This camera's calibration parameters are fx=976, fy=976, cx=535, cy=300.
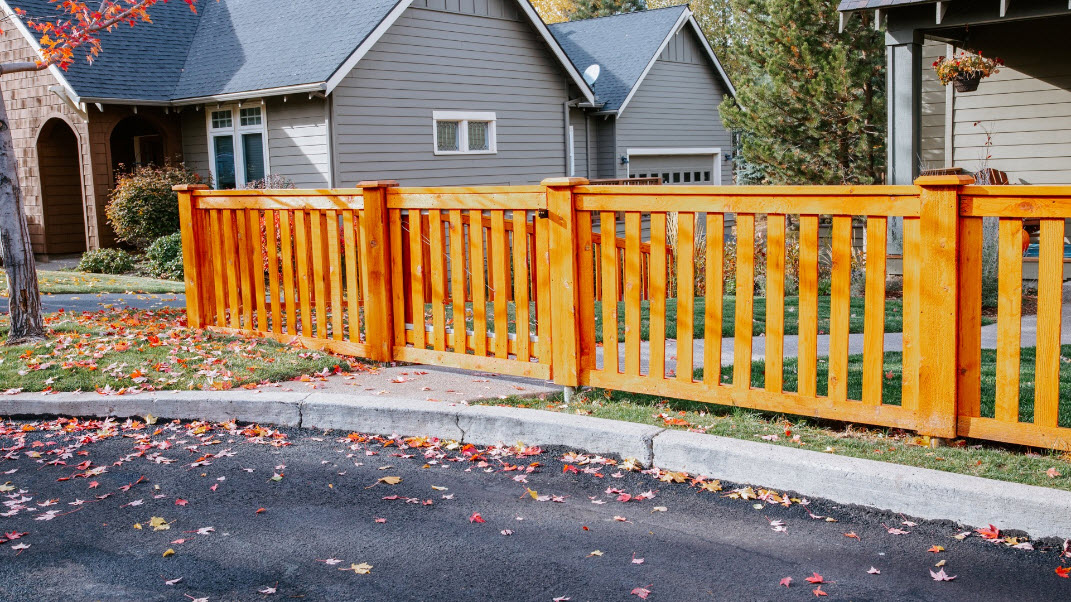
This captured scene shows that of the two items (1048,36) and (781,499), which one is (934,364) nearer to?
(781,499)

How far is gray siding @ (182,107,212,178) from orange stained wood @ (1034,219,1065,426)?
56.1ft

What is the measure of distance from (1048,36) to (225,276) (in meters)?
10.7

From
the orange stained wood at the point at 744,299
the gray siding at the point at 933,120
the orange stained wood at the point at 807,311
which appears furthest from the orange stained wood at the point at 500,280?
the gray siding at the point at 933,120

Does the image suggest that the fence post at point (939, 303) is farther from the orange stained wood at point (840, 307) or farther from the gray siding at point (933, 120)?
the gray siding at point (933, 120)

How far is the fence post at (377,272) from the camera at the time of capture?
657 centimetres

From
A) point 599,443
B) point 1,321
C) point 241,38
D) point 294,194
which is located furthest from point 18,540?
point 241,38

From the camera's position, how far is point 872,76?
Answer: 54.9 feet

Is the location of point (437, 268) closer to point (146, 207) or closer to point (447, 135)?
point (146, 207)

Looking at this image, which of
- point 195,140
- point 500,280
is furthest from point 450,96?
point 500,280

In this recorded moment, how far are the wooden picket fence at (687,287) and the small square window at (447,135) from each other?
1146 cm

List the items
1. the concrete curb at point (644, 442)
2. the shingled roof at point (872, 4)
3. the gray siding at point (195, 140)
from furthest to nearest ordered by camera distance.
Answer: the gray siding at point (195, 140), the shingled roof at point (872, 4), the concrete curb at point (644, 442)

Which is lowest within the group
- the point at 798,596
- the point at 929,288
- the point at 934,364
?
the point at 798,596

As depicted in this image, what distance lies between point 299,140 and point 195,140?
3.04m

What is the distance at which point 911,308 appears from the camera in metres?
4.48
